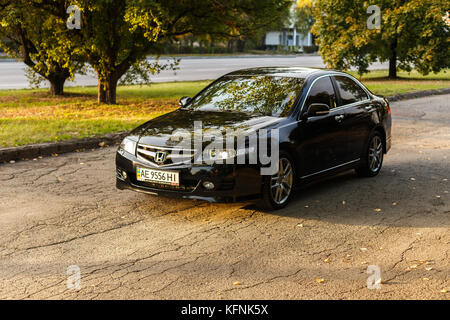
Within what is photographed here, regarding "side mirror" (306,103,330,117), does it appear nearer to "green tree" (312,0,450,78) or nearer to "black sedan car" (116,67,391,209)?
"black sedan car" (116,67,391,209)

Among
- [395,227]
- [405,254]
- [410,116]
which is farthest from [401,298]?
[410,116]

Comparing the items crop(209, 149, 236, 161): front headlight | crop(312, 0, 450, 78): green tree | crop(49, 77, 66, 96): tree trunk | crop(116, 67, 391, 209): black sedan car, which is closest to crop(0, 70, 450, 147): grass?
crop(49, 77, 66, 96): tree trunk

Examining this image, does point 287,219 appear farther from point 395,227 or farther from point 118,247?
point 118,247

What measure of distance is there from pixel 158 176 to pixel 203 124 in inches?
33.8

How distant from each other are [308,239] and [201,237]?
1027mm

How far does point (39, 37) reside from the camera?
55.7ft

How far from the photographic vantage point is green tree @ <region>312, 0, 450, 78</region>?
2538cm

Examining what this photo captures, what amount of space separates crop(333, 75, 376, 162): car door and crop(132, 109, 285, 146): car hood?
1.40 m

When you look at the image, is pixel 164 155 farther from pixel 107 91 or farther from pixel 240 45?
pixel 240 45

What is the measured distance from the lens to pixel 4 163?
8961 millimetres

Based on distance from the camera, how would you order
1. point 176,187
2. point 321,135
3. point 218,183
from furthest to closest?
1. point 321,135
2. point 176,187
3. point 218,183

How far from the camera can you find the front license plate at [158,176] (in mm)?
6074

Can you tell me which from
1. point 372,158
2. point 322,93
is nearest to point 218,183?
point 322,93

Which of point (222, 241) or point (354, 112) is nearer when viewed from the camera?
point (222, 241)
